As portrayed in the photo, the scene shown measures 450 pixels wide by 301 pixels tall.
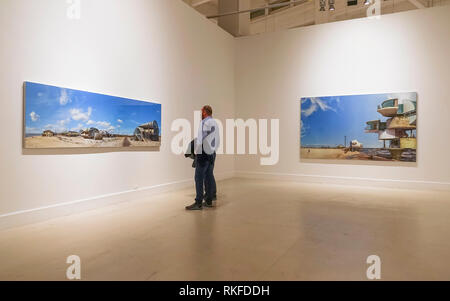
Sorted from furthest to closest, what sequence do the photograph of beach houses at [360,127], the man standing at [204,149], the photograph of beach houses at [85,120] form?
the photograph of beach houses at [360,127]
the man standing at [204,149]
the photograph of beach houses at [85,120]

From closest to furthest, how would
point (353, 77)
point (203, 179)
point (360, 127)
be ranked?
point (203, 179) → point (360, 127) → point (353, 77)

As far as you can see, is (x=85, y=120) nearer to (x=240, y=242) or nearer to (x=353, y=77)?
(x=240, y=242)

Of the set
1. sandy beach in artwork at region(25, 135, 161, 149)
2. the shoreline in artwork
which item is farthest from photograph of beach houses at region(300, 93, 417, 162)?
sandy beach in artwork at region(25, 135, 161, 149)

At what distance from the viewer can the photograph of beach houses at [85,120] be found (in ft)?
17.6

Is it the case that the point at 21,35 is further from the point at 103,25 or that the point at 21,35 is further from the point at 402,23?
the point at 402,23

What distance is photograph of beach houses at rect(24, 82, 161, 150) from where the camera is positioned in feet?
17.6

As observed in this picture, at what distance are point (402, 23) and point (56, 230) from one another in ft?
32.4

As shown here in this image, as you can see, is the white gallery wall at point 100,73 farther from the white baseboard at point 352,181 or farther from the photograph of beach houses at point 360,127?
the photograph of beach houses at point 360,127

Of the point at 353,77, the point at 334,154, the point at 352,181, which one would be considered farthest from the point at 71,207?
the point at 353,77

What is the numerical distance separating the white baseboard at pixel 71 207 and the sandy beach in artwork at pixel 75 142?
1.01 metres

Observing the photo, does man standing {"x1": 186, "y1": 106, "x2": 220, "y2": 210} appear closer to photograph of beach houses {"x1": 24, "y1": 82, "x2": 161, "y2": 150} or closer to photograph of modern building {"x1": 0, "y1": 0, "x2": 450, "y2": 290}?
photograph of modern building {"x1": 0, "y1": 0, "x2": 450, "y2": 290}

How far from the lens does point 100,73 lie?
21.6 feet

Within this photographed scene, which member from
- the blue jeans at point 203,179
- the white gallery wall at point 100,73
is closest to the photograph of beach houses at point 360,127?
the white gallery wall at point 100,73

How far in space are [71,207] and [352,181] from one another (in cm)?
762
